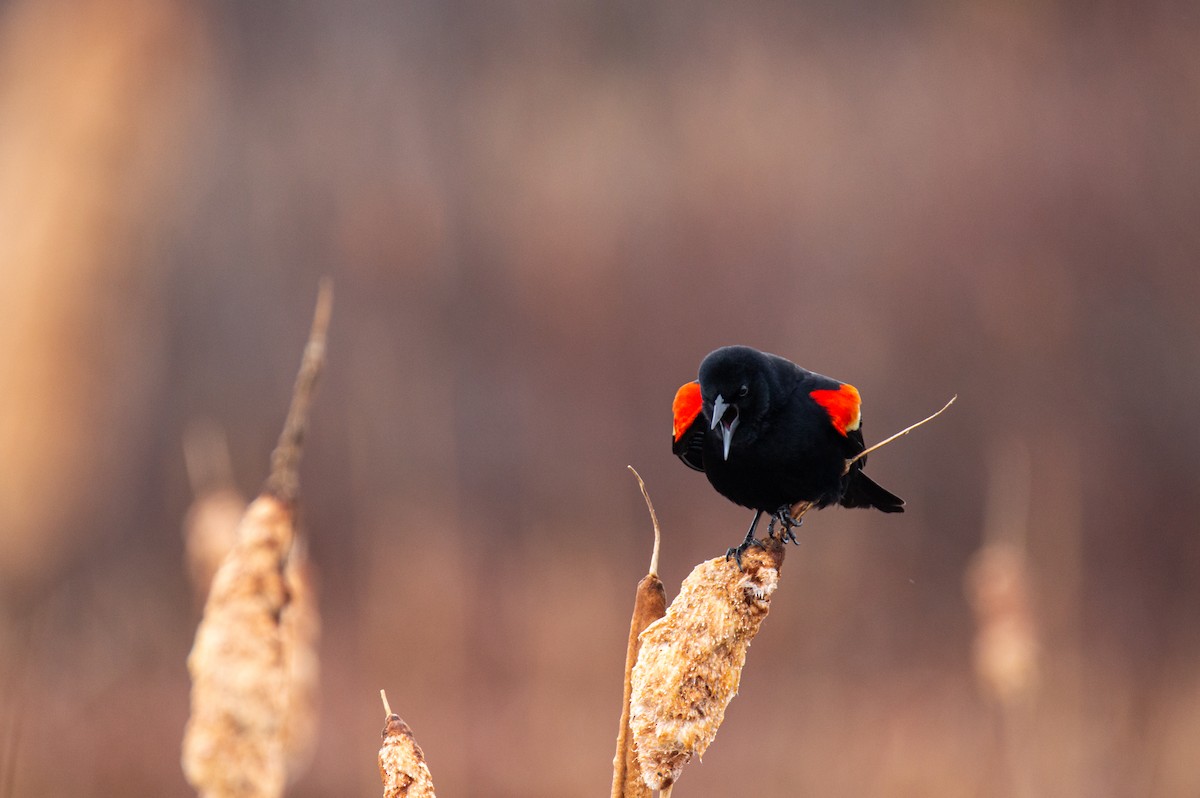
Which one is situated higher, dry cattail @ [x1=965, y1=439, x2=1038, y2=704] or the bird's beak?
the bird's beak

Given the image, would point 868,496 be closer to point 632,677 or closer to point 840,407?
point 840,407

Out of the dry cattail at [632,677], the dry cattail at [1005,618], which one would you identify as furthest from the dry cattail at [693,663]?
the dry cattail at [1005,618]

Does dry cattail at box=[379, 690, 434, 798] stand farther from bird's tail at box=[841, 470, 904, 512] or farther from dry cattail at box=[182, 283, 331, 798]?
bird's tail at box=[841, 470, 904, 512]

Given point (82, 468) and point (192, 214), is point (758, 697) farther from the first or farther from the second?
point (192, 214)

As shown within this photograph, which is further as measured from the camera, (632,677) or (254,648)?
(632,677)

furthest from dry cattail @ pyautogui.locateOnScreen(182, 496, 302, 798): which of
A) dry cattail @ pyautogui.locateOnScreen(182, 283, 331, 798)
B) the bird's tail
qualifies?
the bird's tail

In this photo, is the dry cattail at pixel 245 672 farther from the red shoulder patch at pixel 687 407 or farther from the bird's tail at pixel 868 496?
the bird's tail at pixel 868 496

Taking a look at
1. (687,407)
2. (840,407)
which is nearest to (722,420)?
(687,407)

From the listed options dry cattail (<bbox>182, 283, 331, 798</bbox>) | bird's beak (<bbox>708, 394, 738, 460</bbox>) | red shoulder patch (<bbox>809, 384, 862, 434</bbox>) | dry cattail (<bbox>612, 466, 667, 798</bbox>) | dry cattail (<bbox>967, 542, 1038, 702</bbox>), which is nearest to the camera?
dry cattail (<bbox>182, 283, 331, 798</bbox>)
